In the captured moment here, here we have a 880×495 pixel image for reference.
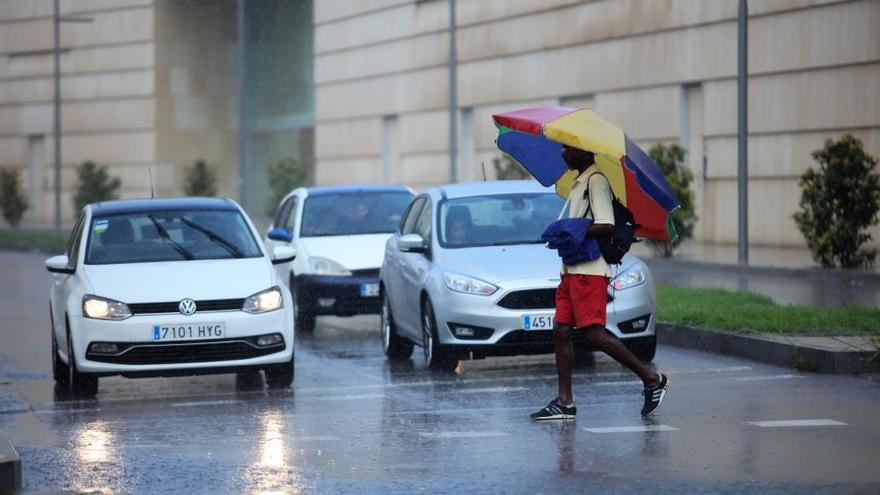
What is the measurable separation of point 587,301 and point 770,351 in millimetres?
3676

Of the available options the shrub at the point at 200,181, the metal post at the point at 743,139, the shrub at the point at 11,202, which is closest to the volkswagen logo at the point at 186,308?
the metal post at the point at 743,139

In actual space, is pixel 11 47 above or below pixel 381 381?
above

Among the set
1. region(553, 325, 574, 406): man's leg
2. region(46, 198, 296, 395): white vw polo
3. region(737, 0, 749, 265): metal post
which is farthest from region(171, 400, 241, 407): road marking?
region(737, 0, 749, 265): metal post

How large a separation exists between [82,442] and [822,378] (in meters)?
5.10

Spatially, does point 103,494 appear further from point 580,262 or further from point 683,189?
point 683,189

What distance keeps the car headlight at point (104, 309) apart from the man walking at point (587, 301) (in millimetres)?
3436

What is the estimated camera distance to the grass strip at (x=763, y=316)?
47.9ft

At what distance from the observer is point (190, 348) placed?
498 inches

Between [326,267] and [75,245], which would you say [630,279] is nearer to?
[75,245]

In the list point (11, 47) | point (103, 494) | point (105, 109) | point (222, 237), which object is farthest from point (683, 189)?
point (11, 47)

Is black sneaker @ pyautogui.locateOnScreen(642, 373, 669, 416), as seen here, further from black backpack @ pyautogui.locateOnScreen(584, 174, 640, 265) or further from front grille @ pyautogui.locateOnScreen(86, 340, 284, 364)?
front grille @ pyautogui.locateOnScreen(86, 340, 284, 364)

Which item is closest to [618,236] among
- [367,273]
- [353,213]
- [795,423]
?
[795,423]

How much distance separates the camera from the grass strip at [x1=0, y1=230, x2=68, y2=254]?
4069 centimetres

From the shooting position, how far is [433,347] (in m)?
13.8
